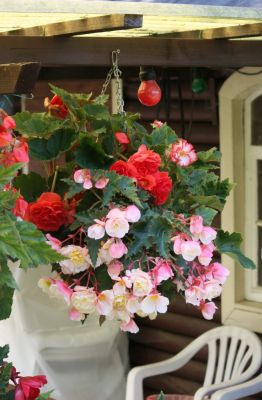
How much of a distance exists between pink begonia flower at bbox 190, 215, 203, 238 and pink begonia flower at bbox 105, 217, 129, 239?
7.4 inches

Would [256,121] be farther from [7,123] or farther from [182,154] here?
[7,123]

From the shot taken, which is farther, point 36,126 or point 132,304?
point 36,126

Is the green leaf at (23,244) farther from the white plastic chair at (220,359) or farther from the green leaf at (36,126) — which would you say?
the white plastic chair at (220,359)

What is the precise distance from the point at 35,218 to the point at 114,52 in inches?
38.0

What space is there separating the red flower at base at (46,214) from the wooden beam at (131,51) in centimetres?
74

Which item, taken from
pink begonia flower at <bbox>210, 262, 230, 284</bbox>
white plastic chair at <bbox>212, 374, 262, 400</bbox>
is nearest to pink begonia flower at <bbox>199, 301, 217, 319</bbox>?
pink begonia flower at <bbox>210, 262, 230, 284</bbox>

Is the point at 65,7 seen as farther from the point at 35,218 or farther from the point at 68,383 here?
the point at 68,383

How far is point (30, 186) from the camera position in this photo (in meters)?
2.58

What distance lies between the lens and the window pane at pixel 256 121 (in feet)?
16.2

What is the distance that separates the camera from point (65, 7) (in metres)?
2.79

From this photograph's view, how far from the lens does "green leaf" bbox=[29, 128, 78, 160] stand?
2561mm

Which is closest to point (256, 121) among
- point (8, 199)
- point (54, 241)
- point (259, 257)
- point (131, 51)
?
Result: point (259, 257)

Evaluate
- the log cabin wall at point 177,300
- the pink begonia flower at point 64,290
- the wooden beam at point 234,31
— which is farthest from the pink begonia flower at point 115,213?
the log cabin wall at point 177,300

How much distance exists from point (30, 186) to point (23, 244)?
28.4 inches
